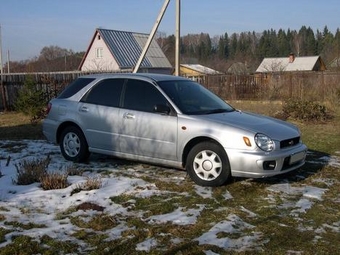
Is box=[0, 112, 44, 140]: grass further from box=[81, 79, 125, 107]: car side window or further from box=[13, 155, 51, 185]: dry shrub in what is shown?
box=[13, 155, 51, 185]: dry shrub

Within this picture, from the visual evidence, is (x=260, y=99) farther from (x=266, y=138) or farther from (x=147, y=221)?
(x=147, y=221)

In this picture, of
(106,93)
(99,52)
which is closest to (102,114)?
(106,93)

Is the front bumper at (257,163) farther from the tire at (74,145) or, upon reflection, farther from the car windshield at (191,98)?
the tire at (74,145)

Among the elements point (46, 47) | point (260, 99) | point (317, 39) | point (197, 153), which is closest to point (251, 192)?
point (197, 153)

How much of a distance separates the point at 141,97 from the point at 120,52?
39019 millimetres

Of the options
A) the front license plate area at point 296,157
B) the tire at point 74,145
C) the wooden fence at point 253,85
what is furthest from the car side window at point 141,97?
the wooden fence at point 253,85

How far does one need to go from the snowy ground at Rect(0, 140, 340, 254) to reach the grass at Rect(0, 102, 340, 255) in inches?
1.4

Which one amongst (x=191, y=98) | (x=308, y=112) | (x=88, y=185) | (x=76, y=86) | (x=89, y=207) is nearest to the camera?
(x=89, y=207)

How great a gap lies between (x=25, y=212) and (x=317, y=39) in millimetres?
107989

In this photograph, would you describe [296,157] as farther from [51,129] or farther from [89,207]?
[51,129]

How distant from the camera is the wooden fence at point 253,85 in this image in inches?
750

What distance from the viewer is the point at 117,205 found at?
17.2ft

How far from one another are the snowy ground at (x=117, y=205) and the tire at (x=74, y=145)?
0.24 metres

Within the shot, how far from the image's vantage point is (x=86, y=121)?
295 inches
